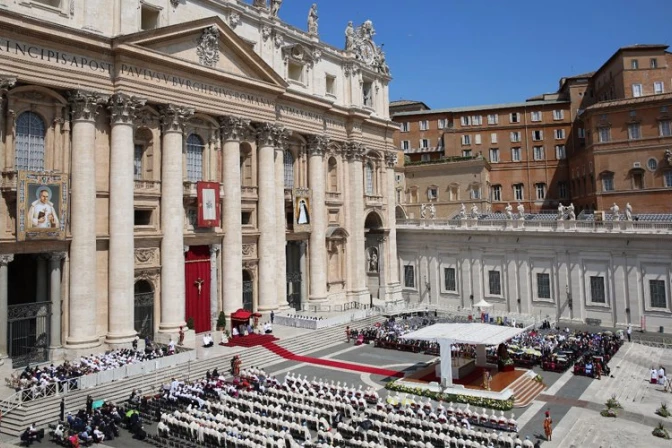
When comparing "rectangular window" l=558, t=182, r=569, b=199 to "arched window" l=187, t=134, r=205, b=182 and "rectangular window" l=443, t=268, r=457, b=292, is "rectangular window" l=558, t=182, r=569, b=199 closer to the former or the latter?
"rectangular window" l=443, t=268, r=457, b=292

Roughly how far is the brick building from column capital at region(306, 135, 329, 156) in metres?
15.9

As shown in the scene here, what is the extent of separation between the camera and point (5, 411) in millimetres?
21922

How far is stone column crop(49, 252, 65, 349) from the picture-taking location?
94.3 feet

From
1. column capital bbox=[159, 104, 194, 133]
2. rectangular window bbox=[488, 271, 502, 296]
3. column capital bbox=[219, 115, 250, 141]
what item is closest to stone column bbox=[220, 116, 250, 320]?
column capital bbox=[219, 115, 250, 141]

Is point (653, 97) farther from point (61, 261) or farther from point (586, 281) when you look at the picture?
point (61, 261)

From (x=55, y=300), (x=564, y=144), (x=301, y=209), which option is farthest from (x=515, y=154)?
(x=55, y=300)

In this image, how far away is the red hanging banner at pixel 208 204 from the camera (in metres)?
35.1

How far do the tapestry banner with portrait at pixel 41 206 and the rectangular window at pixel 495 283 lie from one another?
32.9 m

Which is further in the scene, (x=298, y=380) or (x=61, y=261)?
(x=61, y=261)

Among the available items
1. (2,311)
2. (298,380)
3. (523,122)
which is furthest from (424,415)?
(523,122)

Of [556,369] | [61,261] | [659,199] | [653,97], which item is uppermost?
[653,97]

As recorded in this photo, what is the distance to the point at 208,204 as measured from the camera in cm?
3566

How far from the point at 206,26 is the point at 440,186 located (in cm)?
3846

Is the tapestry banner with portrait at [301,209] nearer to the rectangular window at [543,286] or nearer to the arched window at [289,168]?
the arched window at [289,168]
